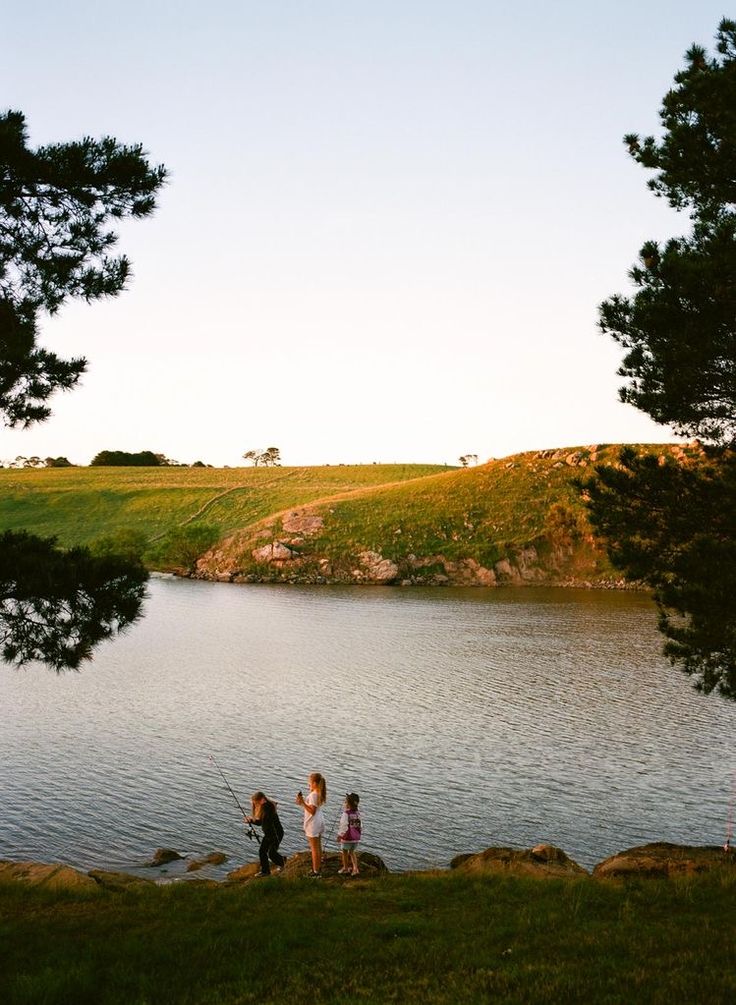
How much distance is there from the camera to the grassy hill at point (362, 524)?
109 metres

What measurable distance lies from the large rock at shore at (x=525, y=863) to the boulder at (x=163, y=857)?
25.7 ft

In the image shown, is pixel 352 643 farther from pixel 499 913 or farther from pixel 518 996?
pixel 518 996

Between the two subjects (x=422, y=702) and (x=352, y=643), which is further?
(x=352, y=643)

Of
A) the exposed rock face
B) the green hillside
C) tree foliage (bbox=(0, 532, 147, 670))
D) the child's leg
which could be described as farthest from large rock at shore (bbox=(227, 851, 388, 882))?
the green hillside

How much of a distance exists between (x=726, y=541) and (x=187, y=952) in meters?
15.0

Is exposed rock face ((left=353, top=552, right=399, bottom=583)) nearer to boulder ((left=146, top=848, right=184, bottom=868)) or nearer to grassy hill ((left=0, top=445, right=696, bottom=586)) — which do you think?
grassy hill ((left=0, top=445, right=696, bottom=586))

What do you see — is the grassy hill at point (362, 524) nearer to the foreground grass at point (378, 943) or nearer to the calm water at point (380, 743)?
the calm water at point (380, 743)

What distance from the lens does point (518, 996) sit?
10703mm

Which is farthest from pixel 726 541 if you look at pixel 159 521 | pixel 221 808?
pixel 159 521

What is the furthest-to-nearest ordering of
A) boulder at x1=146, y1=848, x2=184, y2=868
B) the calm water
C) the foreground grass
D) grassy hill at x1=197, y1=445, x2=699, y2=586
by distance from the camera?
grassy hill at x1=197, y1=445, x2=699, y2=586 < the calm water < boulder at x1=146, y1=848, x2=184, y2=868 < the foreground grass

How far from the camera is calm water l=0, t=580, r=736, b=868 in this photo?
2664 centimetres

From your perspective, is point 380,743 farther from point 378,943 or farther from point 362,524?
point 362,524

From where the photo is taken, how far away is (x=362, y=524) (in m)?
121

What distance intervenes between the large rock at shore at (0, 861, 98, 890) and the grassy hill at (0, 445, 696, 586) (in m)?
76.8
